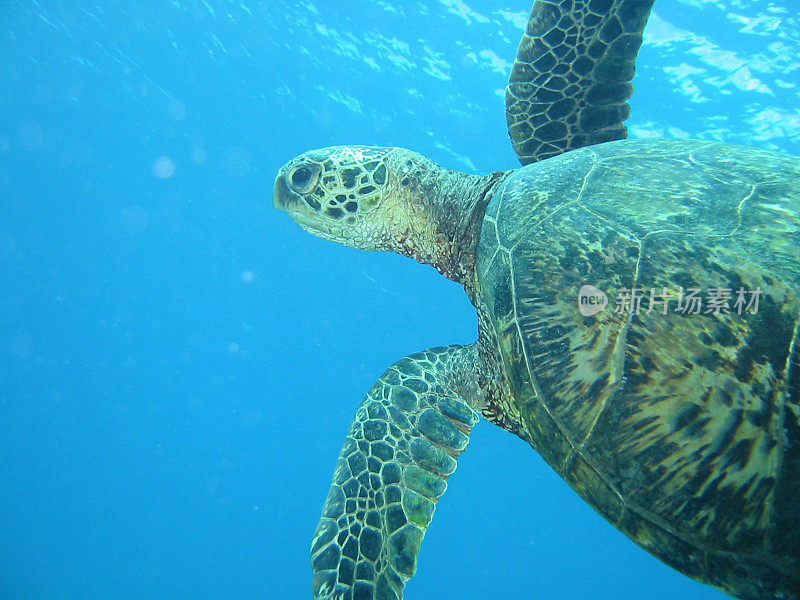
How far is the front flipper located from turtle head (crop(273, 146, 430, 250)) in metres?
1.22

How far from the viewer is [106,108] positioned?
2750 centimetres

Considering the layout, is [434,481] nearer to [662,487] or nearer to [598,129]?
[662,487]

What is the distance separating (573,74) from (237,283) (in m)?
45.5

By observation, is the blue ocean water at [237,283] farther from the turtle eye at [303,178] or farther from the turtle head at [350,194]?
the turtle eye at [303,178]

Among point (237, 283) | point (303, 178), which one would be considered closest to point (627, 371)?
point (303, 178)

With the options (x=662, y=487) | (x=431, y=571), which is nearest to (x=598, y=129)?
(x=662, y=487)

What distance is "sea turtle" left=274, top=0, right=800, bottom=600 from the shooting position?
5.54 feet

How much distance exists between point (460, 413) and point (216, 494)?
66.4m

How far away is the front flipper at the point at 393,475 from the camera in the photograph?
230 centimetres

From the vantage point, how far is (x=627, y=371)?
1.91 m

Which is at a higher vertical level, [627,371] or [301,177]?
[301,177]

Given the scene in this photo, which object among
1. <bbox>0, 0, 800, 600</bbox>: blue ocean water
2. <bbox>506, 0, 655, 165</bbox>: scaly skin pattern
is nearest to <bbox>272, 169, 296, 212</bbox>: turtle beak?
<bbox>506, 0, 655, 165</bbox>: scaly skin pattern

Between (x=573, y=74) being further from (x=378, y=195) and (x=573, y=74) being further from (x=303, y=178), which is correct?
(x=303, y=178)

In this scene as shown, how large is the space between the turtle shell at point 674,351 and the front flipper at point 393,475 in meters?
0.58
